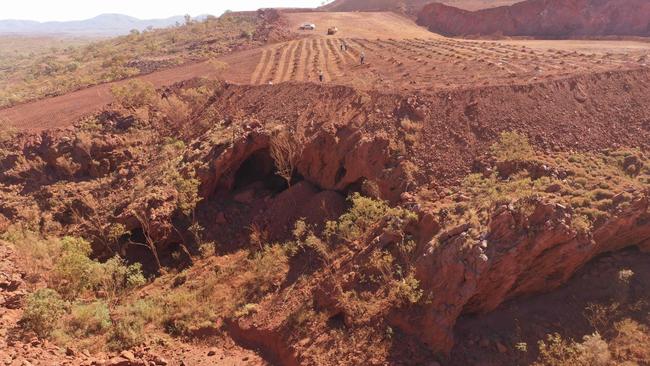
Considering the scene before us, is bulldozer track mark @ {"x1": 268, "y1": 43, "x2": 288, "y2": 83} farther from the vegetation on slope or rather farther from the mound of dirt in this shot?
the mound of dirt

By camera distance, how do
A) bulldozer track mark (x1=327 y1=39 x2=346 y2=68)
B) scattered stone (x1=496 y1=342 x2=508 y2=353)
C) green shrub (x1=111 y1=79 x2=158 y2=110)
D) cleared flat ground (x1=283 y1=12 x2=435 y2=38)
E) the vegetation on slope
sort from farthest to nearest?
cleared flat ground (x1=283 y1=12 x2=435 y2=38)
the vegetation on slope
bulldozer track mark (x1=327 y1=39 x2=346 y2=68)
green shrub (x1=111 y1=79 x2=158 y2=110)
scattered stone (x1=496 y1=342 x2=508 y2=353)

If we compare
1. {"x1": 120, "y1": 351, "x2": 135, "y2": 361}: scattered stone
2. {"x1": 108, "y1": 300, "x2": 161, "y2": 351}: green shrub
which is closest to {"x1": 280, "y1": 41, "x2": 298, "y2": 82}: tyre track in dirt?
{"x1": 108, "y1": 300, "x2": 161, "y2": 351}: green shrub

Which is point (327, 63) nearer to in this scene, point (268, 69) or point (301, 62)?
point (301, 62)

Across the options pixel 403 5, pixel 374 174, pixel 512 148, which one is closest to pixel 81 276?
pixel 374 174

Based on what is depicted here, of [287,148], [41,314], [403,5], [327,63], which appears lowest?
[41,314]

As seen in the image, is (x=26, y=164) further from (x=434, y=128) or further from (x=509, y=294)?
(x=509, y=294)

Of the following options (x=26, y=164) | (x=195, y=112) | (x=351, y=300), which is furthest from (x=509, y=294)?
(x=26, y=164)
